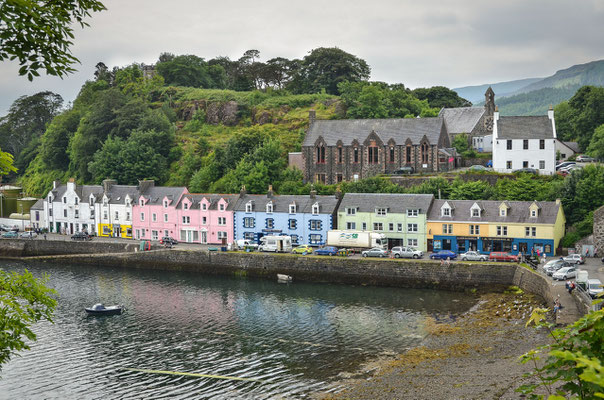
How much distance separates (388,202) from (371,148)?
16730mm

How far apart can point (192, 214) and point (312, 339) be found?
1263 inches

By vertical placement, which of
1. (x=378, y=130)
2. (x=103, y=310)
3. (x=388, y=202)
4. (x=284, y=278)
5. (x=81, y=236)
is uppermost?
(x=378, y=130)

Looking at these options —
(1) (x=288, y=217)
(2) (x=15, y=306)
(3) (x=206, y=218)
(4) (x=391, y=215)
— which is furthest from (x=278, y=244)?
(2) (x=15, y=306)

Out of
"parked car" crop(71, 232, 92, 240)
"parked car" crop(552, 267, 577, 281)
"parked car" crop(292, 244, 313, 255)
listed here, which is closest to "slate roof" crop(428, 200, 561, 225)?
"parked car" crop(552, 267, 577, 281)

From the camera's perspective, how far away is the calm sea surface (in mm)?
28953

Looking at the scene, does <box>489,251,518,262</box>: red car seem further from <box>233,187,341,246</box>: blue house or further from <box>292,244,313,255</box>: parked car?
<box>292,244,313,255</box>: parked car

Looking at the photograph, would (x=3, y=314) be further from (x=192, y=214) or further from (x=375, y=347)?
(x=192, y=214)

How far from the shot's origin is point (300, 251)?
54750 millimetres

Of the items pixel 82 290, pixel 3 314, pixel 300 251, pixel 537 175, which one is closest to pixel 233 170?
pixel 300 251

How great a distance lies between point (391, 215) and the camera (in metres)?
55.8

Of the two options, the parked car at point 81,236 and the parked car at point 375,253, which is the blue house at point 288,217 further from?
the parked car at point 81,236

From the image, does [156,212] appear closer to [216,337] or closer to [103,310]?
[103,310]

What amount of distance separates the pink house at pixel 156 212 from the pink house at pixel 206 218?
962 mm

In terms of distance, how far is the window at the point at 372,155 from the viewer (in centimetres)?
7212
